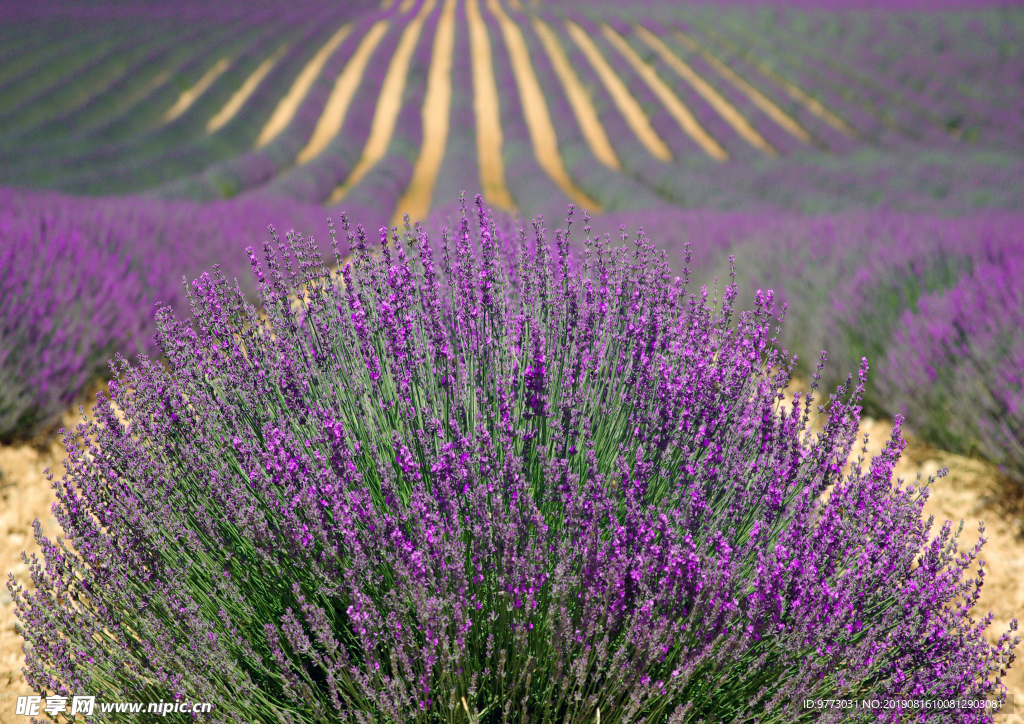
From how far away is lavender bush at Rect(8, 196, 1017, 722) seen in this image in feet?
4.31

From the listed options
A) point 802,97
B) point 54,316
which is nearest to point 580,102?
point 802,97

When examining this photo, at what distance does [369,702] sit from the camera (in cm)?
141

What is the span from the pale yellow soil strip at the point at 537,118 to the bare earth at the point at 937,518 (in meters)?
11.3

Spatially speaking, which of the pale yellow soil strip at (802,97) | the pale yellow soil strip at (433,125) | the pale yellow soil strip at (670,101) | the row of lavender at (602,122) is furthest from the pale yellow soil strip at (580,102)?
the pale yellow soil strip at (802,97)

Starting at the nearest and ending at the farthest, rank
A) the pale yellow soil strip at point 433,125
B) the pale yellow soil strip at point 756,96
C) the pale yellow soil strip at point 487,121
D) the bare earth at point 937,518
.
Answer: the bare earth at point 937,518
the pale yellow soil strip at point 433,125
the pale yellow soil strip at point 487,121
the pale yellow soil strip at point 756,96

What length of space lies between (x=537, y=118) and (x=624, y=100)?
3904 millimetres

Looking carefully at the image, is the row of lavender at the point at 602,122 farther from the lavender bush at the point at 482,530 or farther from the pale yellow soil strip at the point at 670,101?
the lavender bush at the point at 482,530

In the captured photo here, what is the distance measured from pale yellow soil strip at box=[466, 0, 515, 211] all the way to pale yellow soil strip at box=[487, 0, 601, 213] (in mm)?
1113

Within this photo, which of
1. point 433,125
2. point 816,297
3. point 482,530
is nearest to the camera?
point 482,530

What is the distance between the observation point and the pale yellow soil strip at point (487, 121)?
16922 mm

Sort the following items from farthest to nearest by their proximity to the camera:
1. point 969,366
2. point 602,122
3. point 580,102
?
point 580,102 < point 602,122 < point 969,366

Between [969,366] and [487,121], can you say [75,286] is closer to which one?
[969,366]

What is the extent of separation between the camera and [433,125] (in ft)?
78.6

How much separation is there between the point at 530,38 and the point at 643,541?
36769mm
